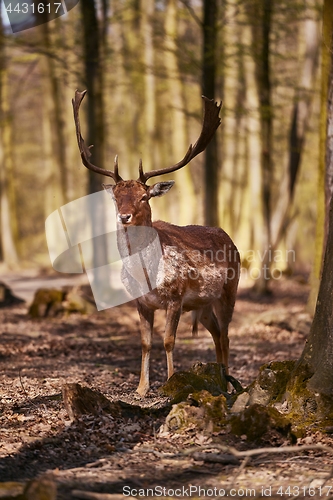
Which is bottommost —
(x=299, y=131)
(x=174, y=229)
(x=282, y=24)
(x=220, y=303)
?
(x=220, y=303)

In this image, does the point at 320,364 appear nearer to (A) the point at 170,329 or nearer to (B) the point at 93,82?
(A) the point at 170,329

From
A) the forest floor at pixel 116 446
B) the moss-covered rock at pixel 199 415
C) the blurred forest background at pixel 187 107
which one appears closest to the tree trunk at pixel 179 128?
the blurred forest background at pixel 187 107

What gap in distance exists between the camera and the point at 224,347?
31.5 ft

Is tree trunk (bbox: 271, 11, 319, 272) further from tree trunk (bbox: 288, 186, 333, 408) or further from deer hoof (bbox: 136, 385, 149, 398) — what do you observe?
tree trunk (bbox: 288, 186, 333, 408)

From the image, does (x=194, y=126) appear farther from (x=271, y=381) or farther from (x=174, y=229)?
(x=271, y=381)

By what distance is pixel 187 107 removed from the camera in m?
28.7

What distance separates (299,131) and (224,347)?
11979 millimetres

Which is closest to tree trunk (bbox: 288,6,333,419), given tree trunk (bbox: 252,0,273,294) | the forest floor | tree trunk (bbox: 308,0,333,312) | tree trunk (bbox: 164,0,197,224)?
the forest floor

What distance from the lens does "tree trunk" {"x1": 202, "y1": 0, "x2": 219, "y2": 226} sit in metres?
17.0

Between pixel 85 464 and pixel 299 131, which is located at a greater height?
pixel 299 131

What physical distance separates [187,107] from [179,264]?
20726mm

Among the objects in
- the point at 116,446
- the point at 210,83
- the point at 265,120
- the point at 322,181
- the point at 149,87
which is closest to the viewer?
the point at 116,446

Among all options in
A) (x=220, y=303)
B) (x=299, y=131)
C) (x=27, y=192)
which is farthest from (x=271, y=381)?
(x=27, y=192)

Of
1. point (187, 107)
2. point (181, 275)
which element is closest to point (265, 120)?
point (187, 107)
